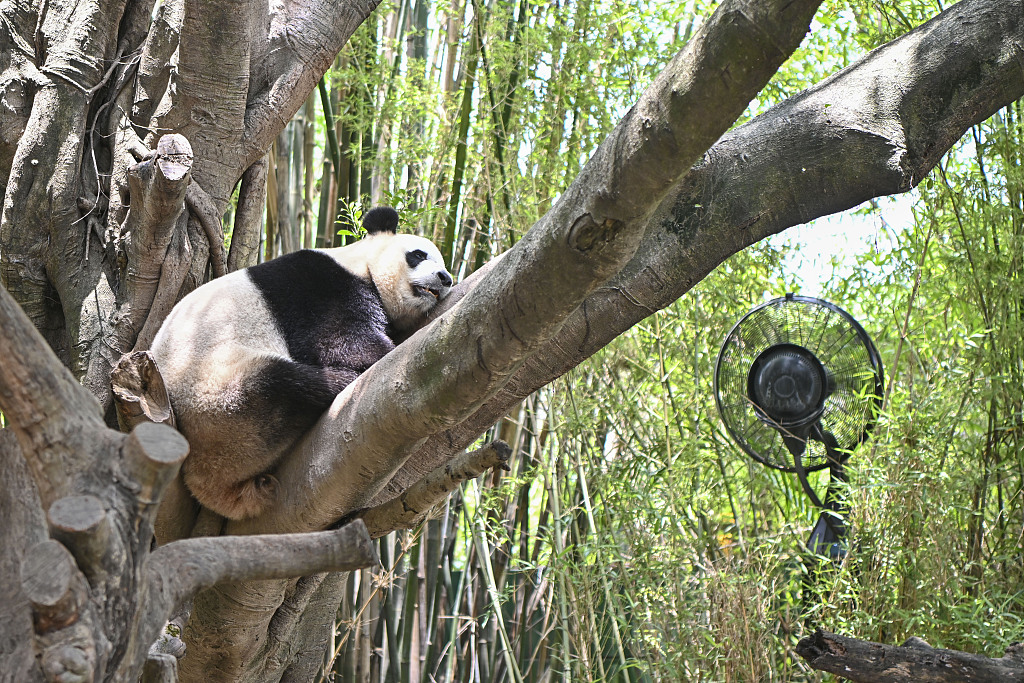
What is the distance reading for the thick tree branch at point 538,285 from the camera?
3.67ft

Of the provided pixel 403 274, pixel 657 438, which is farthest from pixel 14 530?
pixel 657 438

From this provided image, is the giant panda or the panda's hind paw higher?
the giant panda

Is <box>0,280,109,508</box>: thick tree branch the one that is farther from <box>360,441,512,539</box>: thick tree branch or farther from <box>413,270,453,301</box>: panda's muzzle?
<box>413,270,453,301</box>: panda's muzzle

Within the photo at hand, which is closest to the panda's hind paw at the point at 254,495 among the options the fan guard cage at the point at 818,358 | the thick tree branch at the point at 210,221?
the thick tree branch at the point at 210,221

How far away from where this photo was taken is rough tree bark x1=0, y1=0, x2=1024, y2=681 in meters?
1.19

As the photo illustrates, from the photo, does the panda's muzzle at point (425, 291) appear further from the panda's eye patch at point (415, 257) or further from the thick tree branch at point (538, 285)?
the thick tree branch at point (538, 285)

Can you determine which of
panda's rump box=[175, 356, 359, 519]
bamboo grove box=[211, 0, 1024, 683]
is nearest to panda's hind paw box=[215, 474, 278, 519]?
panda's rump box=[175, 356, 359, 519]

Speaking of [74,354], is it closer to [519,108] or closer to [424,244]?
[424,244]

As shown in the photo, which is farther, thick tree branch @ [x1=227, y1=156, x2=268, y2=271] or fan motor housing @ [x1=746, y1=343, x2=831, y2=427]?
fan motor housing @ [x1=746, y1=343, x2=831, y2=427]

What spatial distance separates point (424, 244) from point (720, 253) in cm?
114

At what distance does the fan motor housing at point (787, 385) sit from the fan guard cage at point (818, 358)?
0.03 m

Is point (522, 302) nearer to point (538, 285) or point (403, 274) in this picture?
point (538, 285)

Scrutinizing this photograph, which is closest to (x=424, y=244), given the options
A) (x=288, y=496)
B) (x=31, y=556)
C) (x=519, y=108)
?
(x=519, y=108)

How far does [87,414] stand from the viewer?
1.29 metres
